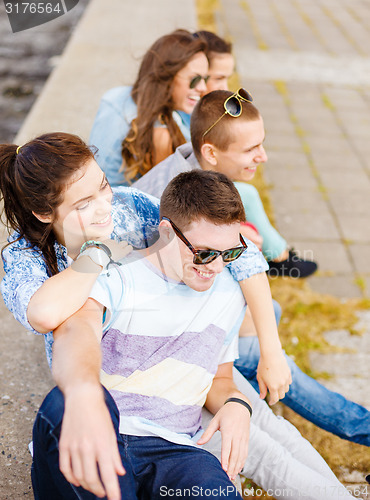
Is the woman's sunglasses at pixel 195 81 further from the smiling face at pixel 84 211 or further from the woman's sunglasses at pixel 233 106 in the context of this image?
the smiling face at pixel 84 211

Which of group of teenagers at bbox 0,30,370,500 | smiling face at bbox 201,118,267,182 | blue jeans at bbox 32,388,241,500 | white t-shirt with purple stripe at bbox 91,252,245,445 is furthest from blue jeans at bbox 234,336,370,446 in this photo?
smiling face at bbox 201,118,267,182

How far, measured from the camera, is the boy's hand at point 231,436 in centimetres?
176

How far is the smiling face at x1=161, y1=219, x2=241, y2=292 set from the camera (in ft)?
6.10

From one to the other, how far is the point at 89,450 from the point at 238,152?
1.73m

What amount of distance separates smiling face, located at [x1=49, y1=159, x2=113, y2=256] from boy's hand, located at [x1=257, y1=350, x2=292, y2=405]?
2.63 feet

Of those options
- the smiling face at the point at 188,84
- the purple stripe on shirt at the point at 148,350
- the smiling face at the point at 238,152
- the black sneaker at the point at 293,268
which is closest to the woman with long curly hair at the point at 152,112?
the smiling face at the point at 188,84

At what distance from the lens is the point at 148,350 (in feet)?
6.11

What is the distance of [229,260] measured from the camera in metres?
1.91

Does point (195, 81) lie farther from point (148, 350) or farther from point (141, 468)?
point (141, 468)

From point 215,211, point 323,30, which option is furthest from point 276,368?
point 323,30

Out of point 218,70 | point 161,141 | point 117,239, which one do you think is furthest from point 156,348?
point 218,70

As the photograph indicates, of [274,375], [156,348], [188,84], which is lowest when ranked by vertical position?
[274,375]

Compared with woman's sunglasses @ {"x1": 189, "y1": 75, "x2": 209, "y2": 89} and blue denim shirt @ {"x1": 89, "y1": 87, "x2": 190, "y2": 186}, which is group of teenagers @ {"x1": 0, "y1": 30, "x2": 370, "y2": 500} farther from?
woman's sunglasses @ {"x1": 189, "y1": 75, "x2": 209, "y2": 89}

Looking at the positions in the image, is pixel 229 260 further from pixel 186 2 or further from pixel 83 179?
pixel 186 2
